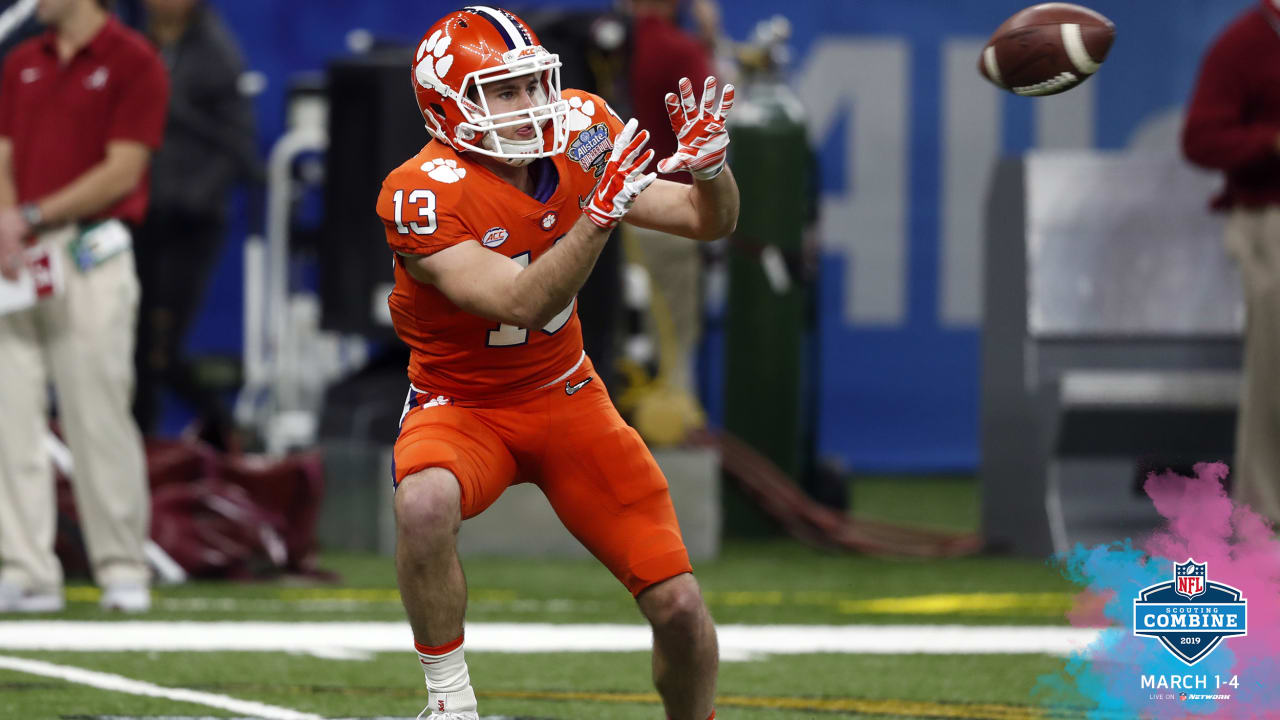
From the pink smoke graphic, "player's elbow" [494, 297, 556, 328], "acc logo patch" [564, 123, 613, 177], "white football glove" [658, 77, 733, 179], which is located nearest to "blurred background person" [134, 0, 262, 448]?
"acc logo patch" [564, 123, 613, 177]

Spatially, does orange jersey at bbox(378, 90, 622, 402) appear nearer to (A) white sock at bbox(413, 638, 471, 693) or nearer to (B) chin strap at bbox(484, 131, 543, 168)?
(B) chin strap at bbox(484, 131, 543, 168)

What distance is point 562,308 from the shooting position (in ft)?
11.3

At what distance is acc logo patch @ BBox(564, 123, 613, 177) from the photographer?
12.3 feet

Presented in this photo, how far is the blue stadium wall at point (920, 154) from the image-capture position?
11.4 meters

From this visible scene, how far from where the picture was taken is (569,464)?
3674 millimetres

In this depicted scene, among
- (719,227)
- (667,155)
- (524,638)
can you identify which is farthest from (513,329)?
(667,155)

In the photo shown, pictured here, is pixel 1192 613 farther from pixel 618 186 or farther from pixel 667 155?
pixel 667 155

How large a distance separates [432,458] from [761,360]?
5489mm

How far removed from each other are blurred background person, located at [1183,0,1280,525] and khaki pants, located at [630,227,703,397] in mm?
2714

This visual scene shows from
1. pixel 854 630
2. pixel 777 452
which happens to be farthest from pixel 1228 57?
pixel 777 452

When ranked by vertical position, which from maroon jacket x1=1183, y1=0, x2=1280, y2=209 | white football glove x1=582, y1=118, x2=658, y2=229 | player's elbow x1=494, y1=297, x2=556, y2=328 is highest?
white football glove x1=582, y1=118, x2=658, y2=229

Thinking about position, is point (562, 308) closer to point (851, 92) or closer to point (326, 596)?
point (326, 596)

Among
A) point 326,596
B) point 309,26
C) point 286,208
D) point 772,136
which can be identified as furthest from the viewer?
point 309,26

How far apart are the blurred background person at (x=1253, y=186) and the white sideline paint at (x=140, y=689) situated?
3625mm
